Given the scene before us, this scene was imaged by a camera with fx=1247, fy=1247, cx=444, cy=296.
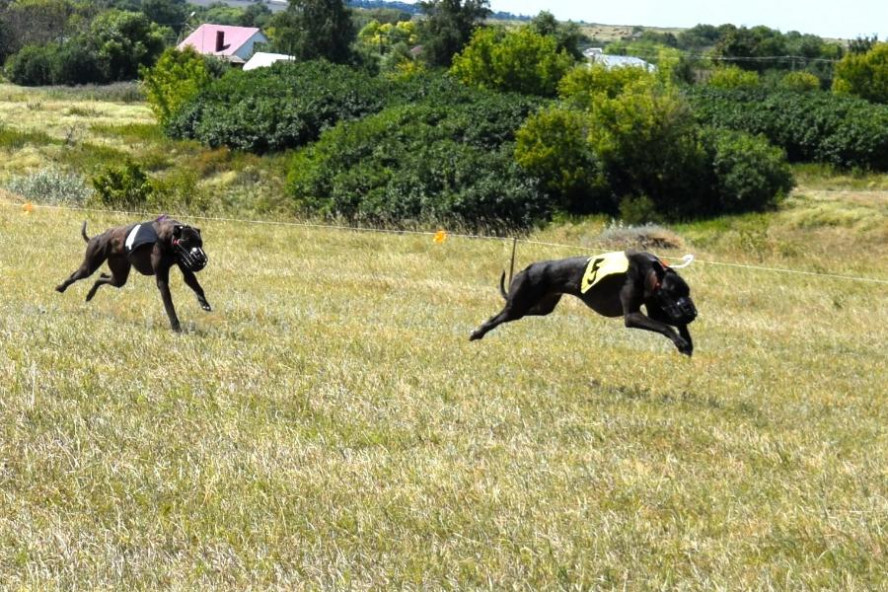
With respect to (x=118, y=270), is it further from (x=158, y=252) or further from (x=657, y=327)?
(x=657, y=327)

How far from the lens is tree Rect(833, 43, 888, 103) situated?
6425 centimetres

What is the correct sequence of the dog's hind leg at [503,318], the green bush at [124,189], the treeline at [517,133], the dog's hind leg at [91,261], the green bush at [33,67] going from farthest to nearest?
1. the green bush at [33,67]
2. the treeline at [517,133]
3. the green bush at [124,189]
4. the dog's hind leg at [91,261]
5. the dog's hind leg at [503,318]

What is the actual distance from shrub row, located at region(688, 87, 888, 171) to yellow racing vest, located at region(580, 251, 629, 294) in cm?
3353

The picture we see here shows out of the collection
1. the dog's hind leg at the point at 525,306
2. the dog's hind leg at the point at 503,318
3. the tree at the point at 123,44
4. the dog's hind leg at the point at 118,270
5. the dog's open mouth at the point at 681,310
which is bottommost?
the tree at the point at 123,44

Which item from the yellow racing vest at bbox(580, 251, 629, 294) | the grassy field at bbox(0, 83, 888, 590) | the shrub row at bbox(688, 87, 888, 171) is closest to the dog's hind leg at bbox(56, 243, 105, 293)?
the grassy field at bbox(0, 83, 888, 590)

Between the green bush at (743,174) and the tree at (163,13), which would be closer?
the green bush at (743,174)

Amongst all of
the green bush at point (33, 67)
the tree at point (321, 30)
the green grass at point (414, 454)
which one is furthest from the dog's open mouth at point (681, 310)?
the green bush at point (33, 67)

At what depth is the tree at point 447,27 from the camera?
78.5 meters

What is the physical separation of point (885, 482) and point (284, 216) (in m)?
26.3

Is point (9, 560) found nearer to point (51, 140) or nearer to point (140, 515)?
point (140, 515)

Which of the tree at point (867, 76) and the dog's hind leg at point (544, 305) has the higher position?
the dog's hind leg at point (544, 305)

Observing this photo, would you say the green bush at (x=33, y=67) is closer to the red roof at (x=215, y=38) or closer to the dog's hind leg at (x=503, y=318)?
the red roof at (x=215, y=38)

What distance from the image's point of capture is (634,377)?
1136 centimetres

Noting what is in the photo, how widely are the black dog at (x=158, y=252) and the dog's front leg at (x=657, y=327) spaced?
382cm
